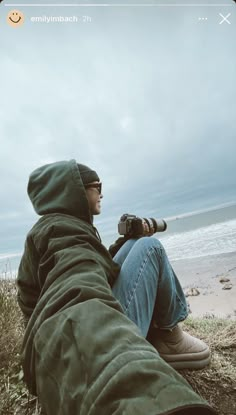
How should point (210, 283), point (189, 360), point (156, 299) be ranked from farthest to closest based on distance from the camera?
point (210, 283) → point (189, 360) → point (156, 299)

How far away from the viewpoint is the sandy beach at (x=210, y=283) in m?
3.86

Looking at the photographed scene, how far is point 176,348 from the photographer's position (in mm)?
1318

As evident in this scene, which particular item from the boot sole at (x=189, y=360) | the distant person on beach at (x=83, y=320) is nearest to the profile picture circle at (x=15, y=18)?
the distant person on beach at (x=83, y=320)

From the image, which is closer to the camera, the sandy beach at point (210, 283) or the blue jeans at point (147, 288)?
the blue jeans at point (147, 288)

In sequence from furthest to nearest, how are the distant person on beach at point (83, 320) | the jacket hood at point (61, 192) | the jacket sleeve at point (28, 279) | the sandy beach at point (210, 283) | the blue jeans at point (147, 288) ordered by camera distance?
the sandy beach at point (210, 283)
the blue jeans at point (147, 288)
the jacket hood at point (61, 192)
the jacket sleeve at point (28, 279)
the distant person on beach at point (83, 320)

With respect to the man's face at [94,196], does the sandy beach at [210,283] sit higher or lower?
lower

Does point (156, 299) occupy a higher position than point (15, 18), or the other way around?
point (15, 18)

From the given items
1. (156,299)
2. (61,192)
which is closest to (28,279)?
(61,192)

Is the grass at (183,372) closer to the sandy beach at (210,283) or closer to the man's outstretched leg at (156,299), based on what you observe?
the man's outstretched leg at (156,299)

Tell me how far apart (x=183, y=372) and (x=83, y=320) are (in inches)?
42.4

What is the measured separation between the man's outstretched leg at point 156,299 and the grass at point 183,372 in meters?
0.08

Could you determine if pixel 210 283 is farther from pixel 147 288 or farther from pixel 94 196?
pixel 94 196

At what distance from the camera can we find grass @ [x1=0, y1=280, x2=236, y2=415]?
113 cm

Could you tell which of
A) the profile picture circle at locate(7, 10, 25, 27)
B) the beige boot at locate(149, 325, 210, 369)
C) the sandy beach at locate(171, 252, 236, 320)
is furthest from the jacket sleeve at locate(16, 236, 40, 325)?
the sandy beach at locate(171, 252, 236, 320)
